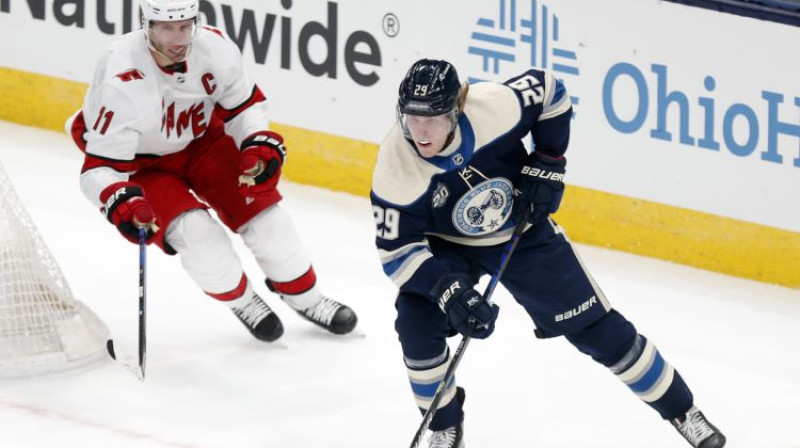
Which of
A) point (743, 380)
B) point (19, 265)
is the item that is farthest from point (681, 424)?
point (19, 265)

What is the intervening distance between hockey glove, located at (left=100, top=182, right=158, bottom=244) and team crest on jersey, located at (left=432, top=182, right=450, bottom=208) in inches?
37.9

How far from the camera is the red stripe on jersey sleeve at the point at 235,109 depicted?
4.65 meters

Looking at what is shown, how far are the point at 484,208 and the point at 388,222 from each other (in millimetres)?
265

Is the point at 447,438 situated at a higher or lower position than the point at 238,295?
lower

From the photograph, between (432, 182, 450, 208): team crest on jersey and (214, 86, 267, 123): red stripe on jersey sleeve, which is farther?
(214, 86, 267, 123): red stripe on jersey sleeve

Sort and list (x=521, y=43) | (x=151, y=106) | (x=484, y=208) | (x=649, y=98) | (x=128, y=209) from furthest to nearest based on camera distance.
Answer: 1. (x=521, y=43)
2. (x=649, y=98)
3. (x=151, y=106)
4. (x=128, y=209)
5. (x=484, y=208)

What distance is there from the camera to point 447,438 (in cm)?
402

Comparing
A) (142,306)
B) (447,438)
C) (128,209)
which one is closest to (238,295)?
(142,306)

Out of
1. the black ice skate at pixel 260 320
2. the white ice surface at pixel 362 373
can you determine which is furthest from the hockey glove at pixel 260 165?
the white ice surface at pixel 362 373

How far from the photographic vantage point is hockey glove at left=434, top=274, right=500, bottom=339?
3670 mm

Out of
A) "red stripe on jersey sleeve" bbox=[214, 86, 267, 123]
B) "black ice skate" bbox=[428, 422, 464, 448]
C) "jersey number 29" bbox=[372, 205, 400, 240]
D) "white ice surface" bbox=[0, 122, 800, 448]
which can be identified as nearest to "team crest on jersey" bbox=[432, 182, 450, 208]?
"jersey number 29" bbox=[372, 205, 400, 240]

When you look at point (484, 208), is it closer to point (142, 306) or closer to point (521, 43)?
point (142, 306)

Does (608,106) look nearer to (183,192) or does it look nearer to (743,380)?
(743,380)

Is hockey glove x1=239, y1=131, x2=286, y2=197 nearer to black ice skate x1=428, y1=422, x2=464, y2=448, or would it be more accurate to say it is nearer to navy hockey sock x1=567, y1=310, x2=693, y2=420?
black ice skate x1=428, y1=422, x2=464, y2=448
